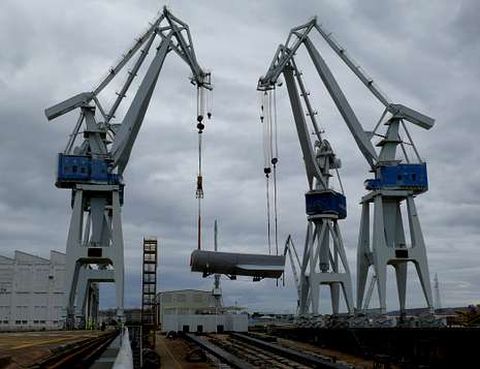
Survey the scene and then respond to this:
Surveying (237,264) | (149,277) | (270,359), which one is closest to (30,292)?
(237,264)

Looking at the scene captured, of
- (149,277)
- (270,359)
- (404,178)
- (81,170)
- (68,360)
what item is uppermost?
(81,170)

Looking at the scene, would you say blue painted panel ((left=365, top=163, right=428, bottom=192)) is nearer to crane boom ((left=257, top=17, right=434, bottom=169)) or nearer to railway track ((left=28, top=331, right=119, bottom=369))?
crane boom ((left=257, top=17, right=434, bottom=169))

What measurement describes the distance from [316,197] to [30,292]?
6396 cm

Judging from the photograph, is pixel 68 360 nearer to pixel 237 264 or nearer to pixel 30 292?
pixel 237 264

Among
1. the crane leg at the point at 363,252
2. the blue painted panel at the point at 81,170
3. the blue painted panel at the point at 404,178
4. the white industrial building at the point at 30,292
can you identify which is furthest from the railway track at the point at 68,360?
the white industrial building at the point at 30,292

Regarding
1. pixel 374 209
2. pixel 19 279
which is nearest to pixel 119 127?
pixel 374 209

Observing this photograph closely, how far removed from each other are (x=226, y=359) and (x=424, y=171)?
131 feet

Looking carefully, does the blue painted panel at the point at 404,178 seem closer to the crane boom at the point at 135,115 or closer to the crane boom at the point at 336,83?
the crane boom at the point at 336,83

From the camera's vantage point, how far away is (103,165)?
6100 centimetres

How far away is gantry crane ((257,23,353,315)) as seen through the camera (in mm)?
68250

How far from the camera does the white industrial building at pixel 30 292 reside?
11169cm

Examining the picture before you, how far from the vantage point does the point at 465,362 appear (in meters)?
27.7

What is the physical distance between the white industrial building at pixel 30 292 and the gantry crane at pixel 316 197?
55.4 meters

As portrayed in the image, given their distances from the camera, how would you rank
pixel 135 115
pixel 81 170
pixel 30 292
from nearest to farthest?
pixel 81 170 → pixel 135 115 → pixel 30 292
